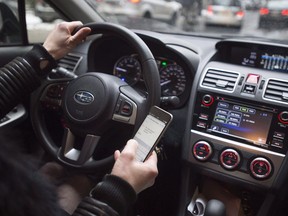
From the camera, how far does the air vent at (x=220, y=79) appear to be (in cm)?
166

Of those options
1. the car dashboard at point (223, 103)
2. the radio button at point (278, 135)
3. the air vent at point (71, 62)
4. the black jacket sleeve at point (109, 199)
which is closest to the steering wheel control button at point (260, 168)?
the car dashboard at point (223, 103)

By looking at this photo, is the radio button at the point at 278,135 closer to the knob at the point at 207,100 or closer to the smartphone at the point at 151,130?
the knob at the point at 207,100

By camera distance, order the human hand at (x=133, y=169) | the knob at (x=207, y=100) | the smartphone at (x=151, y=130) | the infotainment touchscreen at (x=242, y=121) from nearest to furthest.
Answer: the human hand at (x=133, y=169) < the smartphone at (x=151, y=130) < the infotainment touchscreen at (x=242, y=121) < the knob at (x=207, y=100)

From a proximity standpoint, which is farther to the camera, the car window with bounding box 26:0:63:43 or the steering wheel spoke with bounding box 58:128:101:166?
the car window with bounding box 26:0:63:43

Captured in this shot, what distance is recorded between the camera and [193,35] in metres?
2.30

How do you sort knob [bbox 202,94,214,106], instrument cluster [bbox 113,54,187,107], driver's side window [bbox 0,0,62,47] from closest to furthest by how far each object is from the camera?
knob [bbox 202,94,214,106]
instrument cluster [bbox 113,54,187,107]
driver's side window [bbox 0,0,62,47]

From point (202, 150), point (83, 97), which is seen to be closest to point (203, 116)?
point (202, 150)

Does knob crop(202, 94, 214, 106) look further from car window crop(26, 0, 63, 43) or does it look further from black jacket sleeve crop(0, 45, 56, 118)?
car window crop(26, 0, 63, 43)

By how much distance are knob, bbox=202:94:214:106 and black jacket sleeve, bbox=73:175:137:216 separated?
0.64m

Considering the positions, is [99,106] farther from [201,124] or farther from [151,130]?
[201,124]

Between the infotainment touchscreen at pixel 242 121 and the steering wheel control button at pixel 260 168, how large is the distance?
7 centimetres

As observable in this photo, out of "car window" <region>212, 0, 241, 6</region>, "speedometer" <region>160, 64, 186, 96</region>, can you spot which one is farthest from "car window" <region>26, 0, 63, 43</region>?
"car window" <region>212, 0, 241, 6</region>

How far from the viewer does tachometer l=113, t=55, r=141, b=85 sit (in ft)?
6.23

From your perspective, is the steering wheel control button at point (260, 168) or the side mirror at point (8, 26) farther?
the side mirror at point (8, 26)
